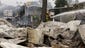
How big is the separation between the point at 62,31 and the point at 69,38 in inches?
24.2

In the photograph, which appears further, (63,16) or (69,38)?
(63,16)

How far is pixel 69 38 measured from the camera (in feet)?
20.6

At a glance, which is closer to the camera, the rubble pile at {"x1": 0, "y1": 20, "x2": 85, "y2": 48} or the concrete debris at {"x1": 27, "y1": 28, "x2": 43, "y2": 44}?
the rubble pile at {"x1": 0, "y1": 20, "x2": 85, "y2": 48}

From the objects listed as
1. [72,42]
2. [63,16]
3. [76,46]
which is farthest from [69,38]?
[63,16]

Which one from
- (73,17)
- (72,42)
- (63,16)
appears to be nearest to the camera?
(72,42)

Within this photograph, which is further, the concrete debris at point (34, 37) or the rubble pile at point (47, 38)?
the concrete debris at point (34, 37)

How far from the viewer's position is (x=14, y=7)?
59.3 ft

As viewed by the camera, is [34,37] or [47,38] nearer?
[34,37]

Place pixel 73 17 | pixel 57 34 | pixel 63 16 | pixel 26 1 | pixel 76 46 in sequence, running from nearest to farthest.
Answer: pixel 76 46 < pixel 57 34 < pixel 73 17 < pixel 63 16 < pixel 26 1

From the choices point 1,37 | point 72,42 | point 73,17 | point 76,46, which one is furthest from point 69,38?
point 73,17

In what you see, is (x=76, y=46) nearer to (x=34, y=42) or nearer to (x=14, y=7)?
(x=34, y=42)

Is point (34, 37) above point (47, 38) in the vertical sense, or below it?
above

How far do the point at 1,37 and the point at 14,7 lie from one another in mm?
12018

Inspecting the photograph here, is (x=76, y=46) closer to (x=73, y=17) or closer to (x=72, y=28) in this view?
(x=72, y=28)
